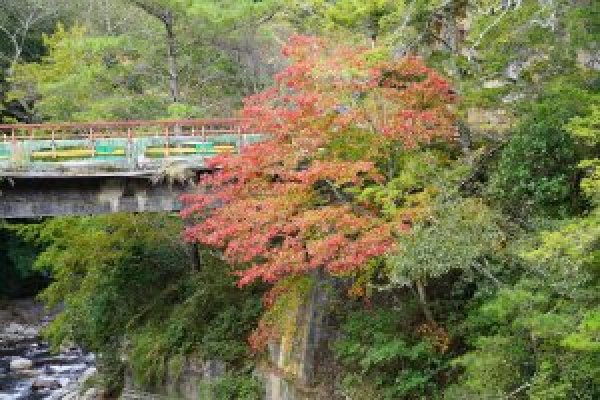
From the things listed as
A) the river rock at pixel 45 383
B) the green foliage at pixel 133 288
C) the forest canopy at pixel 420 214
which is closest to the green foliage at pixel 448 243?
the forest canopy at pixel 420 214

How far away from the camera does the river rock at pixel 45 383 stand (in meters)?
29.0

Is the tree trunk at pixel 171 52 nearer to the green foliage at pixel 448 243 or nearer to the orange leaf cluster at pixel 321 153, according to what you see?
the orange leaf cluster at pixel 321 153

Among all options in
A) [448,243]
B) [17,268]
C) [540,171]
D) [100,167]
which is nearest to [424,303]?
[448,243]

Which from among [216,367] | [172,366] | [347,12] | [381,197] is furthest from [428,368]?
[347,12]

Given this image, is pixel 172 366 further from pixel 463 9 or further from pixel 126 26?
pixel 126 26

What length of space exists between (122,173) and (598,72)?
11.9 metres

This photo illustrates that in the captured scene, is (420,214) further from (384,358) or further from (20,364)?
(20,364)

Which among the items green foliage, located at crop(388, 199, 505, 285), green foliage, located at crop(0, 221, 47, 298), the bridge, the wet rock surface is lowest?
the wet rock surface

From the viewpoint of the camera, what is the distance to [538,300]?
36.4ft

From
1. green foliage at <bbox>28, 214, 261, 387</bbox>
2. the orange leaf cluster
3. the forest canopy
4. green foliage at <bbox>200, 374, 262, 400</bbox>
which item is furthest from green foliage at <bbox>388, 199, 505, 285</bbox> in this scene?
green foliage at <bbox>28, 214, 261, 387</bbox>

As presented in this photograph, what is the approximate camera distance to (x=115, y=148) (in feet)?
67.6

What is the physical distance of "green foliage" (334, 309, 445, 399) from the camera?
14258 millimetres

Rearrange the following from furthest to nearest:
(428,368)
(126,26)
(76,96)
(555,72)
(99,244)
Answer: (126,26) < (76,96) < (99,244) < (555,72) < (428,368)

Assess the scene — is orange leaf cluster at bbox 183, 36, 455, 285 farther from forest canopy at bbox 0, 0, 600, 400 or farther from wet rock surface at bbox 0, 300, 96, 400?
wet rock surface at bbox 0, 300, 96, 400
